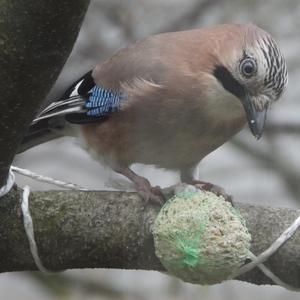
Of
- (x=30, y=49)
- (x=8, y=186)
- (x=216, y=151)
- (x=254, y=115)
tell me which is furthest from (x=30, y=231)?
(x=216, y=151)

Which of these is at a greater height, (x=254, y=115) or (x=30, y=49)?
(x=30, y=49)

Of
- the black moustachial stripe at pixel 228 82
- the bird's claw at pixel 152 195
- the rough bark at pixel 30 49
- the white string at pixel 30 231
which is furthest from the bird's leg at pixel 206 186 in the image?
the rough bark at pixel 30 49

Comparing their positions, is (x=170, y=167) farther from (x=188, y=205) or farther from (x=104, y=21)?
(x=104, y=21)

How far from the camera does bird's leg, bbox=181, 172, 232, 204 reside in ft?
6.95

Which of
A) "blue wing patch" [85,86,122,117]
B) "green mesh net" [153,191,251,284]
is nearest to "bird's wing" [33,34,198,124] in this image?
"blue wing patch" [85,86,122,117]

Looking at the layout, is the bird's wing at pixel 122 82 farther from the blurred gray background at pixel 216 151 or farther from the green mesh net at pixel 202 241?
the green mesh net at pixel 202 241

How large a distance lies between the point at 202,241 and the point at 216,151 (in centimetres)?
189

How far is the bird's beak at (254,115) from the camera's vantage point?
7.72ft

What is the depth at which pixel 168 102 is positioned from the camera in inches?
102

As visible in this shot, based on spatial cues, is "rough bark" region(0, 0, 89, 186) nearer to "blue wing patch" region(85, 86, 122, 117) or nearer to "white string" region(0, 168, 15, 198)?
"white string" region(0, 168, 15, 198)

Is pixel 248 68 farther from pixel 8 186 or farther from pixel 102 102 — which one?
pixel 8 186

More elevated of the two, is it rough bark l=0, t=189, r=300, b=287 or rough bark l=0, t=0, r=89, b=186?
rough bark l=0, t=0, r=89, b=186

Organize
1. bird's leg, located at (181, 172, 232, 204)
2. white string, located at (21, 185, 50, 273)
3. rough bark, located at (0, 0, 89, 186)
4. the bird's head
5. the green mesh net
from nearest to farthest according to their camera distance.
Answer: rough bark, located at (0, 0, 89, 186)
the green mesh net
white string, located at (21, 185, 50, 273)
bird's leg, located at (181, 172, 232, 204)
the bird's head

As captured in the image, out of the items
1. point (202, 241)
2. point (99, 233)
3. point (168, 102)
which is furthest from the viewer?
point (168, 102)
